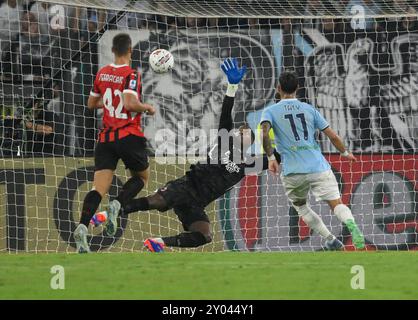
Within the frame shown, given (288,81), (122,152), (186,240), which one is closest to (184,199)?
(186,240)

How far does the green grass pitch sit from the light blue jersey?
97 centimetres

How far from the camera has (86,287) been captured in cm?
777

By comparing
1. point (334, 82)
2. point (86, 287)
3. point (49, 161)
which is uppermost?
point (334, 82)

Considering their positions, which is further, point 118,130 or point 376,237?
point 376,237

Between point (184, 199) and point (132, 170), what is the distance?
784 mm

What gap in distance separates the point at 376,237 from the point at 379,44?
9.30 ft

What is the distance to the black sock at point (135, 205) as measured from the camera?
11.5 m

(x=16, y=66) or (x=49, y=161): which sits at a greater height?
(x=16, y=66)

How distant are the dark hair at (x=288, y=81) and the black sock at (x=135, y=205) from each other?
77.7 inches

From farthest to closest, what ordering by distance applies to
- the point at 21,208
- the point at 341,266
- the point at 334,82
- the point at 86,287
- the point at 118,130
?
1. the point at 334,82
2. the point at 21,208
3. the point at 118,130
4. the point at 341,266
5. the point at 86,287

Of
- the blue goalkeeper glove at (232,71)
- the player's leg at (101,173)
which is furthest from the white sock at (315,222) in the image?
the player's leg at (101,173)

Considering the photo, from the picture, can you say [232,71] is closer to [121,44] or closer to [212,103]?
[121,44]

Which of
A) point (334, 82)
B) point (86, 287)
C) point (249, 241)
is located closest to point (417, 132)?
point (334, 82)

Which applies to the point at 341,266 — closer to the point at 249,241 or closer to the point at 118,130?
the point at 118,130
